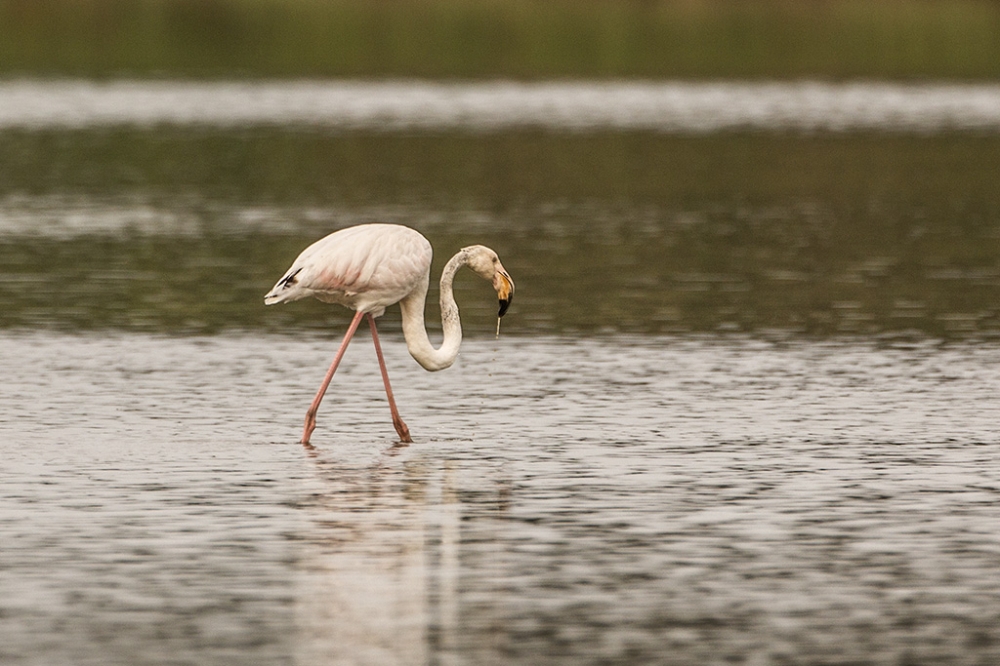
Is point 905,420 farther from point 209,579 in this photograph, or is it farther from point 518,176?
point 518,176

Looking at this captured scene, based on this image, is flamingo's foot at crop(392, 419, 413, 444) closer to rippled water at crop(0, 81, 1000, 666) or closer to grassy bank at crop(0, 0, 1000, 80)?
rippled water at crop(0, 81, 1000, 666)

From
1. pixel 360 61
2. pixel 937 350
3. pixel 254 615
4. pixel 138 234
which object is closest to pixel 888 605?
pixel 254 615

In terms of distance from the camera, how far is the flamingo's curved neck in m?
14.2

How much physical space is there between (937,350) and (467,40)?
221 feet

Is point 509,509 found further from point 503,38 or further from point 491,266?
point 503,38

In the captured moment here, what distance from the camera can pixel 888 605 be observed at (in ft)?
32.3

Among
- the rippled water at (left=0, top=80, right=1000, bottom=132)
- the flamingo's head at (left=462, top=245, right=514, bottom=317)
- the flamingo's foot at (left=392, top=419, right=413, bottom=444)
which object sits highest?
the rippled water at (left=0, top=80, right=1000, bottom=132)

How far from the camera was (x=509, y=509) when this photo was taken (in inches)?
467

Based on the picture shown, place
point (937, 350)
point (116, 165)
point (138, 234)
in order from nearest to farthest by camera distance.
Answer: point (937, 350) → point (138, 234) → point (116, 165)

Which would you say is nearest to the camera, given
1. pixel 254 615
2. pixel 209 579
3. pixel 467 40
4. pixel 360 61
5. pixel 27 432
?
pixel 254 615

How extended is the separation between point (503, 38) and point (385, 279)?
233ft

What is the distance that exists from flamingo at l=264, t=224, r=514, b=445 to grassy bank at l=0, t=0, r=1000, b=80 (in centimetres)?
5190

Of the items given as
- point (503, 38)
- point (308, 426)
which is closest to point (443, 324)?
point (308, 426)

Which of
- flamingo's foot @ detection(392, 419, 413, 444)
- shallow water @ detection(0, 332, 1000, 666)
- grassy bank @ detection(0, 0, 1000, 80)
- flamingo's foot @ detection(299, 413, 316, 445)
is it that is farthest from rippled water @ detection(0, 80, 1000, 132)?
flamingo's foot @ detection(299, 413, 316, 445)
